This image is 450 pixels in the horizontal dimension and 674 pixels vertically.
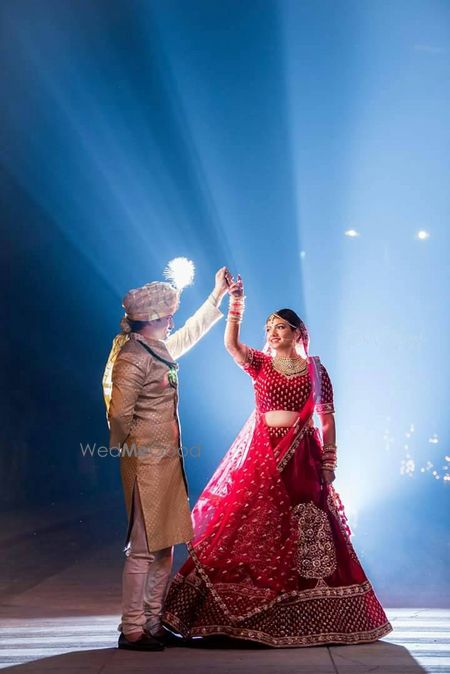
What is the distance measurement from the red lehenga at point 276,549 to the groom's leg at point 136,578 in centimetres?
15

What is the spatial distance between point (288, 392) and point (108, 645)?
1242mm

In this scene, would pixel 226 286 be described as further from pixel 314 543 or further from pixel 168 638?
pixel 168 638

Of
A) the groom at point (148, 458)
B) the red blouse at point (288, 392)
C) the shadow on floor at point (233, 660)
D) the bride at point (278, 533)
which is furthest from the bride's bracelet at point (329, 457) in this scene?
the shadow on floor at point (233, 660)

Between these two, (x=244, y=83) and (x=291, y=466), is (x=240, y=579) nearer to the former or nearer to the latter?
(x=291, y=466)

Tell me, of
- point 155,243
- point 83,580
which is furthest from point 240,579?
point 155,243

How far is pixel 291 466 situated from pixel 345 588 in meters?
0.53

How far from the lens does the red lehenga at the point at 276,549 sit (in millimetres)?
3398

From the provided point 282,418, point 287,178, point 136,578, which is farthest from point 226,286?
point 287,178

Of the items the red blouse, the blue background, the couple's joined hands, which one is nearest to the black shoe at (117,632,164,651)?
the red blouse

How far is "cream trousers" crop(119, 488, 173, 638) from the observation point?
3.35 meters

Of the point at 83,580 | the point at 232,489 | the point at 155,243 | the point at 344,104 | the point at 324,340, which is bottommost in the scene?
the point at 83,580

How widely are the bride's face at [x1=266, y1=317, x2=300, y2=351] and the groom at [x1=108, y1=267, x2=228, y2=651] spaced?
50cm

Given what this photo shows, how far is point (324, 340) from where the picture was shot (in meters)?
9.51

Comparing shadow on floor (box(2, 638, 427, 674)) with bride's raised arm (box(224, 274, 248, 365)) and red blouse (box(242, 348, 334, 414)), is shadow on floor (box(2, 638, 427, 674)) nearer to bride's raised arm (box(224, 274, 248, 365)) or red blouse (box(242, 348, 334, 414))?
red blouse (box(242, 348, 334, 414))
